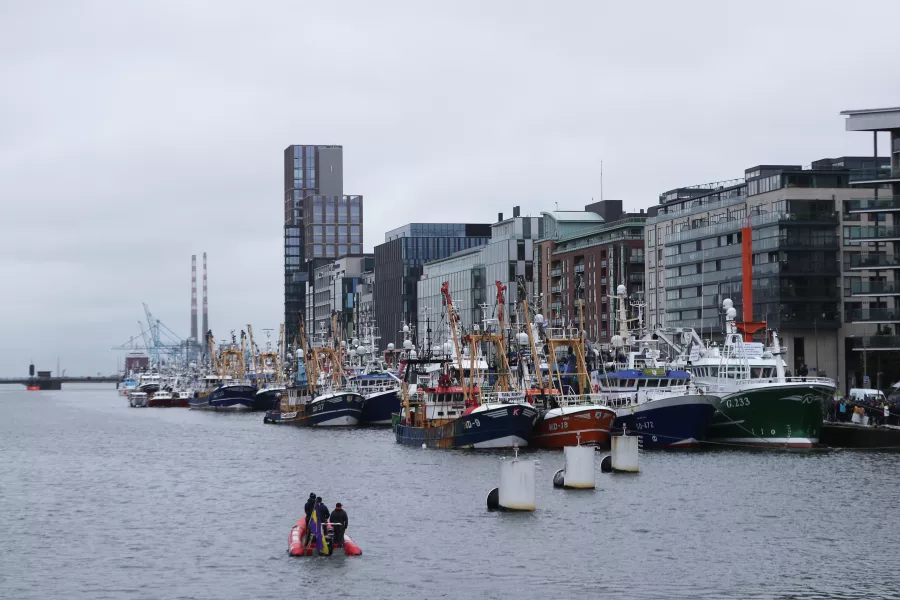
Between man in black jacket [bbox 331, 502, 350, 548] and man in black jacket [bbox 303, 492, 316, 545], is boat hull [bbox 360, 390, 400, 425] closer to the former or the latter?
man in black jacket [bbox 303, 492, 316, 545]

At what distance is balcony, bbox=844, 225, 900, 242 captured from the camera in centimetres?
13312

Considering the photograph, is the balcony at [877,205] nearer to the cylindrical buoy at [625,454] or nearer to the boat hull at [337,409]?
the boat hull at [337,409]

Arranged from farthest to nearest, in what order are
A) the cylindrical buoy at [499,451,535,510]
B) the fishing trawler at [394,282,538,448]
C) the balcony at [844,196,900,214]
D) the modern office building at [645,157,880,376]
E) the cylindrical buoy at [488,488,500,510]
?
the modern office building at [645,157,880,376], the balcony at [844,196,900,214], the fishing trawler at [394,282,538,448], the cylindrical buoy at [488,488,500,510], the cylindrical buoy at [499,451,535,510]

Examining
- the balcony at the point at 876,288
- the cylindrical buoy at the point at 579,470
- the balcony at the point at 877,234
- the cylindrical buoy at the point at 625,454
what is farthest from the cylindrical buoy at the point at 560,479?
the balcony at the point at 877,234

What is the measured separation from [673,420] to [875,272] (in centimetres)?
5687

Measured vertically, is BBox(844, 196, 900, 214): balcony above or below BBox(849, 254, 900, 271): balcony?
above

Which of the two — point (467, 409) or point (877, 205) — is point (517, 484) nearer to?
point (467, 409)

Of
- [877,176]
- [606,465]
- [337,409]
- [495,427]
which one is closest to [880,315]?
[877,176]

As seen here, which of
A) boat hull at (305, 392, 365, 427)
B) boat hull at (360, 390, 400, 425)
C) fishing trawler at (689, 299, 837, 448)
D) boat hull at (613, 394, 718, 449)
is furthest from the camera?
boat hull at (360, 390, 400, 425)

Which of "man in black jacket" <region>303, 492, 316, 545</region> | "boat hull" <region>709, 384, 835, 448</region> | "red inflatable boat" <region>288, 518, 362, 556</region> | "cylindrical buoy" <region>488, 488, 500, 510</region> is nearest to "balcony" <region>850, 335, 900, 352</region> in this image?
"boat hull" <region>709, 384, 835, 448</region>

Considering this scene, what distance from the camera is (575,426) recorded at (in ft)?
330

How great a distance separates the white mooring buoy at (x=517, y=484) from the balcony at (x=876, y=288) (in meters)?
77.0

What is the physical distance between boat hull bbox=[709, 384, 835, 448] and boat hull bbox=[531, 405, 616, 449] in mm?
8892

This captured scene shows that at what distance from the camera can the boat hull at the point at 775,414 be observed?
9962 centimetres
